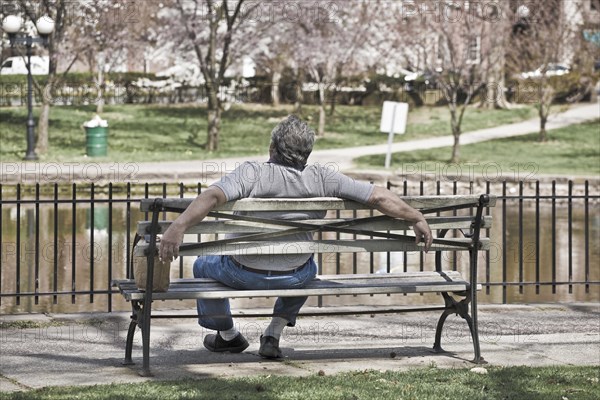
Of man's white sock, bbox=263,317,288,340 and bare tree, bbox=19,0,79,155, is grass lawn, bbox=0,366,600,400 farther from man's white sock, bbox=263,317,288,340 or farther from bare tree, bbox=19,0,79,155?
bare tree, bbox=19,0,79,155

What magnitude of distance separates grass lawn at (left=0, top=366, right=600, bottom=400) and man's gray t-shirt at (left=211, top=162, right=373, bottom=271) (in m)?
0.72

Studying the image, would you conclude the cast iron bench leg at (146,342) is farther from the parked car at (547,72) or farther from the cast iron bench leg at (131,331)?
the parked car at (547,72)

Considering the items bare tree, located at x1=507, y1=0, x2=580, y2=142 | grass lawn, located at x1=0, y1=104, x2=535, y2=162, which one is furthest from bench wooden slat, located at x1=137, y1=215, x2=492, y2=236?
bare tree, located at x1=507, y1=0, x2=580, y2=142

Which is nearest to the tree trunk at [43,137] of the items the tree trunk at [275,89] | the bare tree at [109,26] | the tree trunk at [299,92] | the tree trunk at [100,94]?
the bare tree at [109,26]

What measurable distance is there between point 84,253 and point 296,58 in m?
22.4

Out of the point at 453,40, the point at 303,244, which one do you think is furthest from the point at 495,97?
the point at 303,244

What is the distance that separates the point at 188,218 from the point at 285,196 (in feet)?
2.12

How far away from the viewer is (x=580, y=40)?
3522 cm

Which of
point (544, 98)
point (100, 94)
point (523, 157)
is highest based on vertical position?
point (100, 94)

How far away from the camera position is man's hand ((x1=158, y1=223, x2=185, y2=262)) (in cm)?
606

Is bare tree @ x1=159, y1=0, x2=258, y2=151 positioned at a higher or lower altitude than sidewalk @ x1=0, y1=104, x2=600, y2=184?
higher

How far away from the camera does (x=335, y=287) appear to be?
649 cm

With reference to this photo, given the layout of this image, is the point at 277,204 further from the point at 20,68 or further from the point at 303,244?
the point at 20,68

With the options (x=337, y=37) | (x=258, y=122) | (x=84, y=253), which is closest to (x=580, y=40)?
(x=337, y=37)
